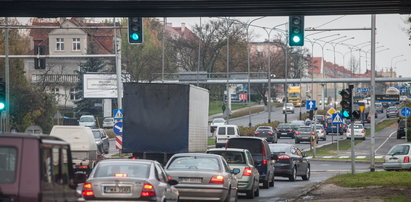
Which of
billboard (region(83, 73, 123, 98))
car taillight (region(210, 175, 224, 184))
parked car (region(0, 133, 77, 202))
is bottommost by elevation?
car taillight (region(210, 175, 224, 184))

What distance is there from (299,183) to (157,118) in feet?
23.0

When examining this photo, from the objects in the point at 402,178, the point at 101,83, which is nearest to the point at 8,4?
the point at 402,178

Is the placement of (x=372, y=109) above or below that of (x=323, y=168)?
above

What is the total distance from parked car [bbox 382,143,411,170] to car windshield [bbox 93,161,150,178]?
25.1 m

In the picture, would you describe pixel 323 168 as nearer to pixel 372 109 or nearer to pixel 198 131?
pixel 372 109

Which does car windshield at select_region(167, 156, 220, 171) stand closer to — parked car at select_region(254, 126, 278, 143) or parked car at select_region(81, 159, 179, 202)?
parked car at select_region(81, 159, 179, 202)

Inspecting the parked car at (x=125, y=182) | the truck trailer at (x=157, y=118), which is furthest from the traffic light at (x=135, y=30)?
the parked car at (x=125, y=182)

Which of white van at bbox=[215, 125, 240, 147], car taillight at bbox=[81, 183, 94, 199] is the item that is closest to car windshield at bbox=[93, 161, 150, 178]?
car taillight at bbox=[81, 183, 94, 199]

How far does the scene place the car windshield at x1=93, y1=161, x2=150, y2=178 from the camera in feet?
59.0

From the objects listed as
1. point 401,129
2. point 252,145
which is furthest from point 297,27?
point 401,129

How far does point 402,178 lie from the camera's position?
112 ft

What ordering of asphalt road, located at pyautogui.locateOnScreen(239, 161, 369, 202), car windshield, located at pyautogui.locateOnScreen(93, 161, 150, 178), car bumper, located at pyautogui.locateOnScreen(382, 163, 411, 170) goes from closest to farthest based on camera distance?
car windshield, located at pyautogui.locateOnScreen(93, 161, 150, 178) < asphalt road, located at pyautogui.locateOnScreen(239, 161, 369, 202) < car bumper, located at pyautogui.locateOnScreen(382, 163, 411, 170)

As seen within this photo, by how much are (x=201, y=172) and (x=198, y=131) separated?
12170 mm

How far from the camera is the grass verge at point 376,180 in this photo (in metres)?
31.8
